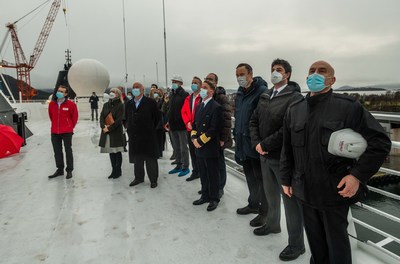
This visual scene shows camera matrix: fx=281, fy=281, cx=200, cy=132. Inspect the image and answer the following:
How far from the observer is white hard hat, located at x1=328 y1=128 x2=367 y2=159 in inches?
60.9

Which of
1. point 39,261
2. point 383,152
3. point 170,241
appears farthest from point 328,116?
point 39,261

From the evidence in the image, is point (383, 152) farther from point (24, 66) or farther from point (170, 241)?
point (24, 66)

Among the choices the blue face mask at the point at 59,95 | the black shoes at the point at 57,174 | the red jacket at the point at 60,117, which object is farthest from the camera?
the black shoes at the point at 57,174

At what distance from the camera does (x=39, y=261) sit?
96.8 inches

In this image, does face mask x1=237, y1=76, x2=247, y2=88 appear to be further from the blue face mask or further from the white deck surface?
the blue face mask

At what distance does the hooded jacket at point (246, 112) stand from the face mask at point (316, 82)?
112cm

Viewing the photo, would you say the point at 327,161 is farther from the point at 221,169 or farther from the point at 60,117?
the point at 60,117

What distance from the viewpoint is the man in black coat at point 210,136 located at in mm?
3402

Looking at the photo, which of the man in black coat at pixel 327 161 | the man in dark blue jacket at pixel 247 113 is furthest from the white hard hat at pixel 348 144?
the man in dark blue jacket at pixel 247 113

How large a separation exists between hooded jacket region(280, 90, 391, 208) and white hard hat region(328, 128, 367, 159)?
54 millimetres

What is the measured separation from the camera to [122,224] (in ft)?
10.3

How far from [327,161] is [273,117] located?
82 cm

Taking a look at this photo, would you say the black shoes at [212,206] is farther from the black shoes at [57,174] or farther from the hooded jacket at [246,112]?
the black shoes at [57,174]

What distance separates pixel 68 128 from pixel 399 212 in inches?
1771
